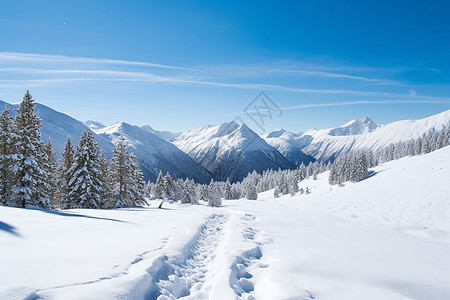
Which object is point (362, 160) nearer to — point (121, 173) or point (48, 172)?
point (121, 173)

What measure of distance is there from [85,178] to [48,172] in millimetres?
4395

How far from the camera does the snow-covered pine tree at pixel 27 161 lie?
20.0 m

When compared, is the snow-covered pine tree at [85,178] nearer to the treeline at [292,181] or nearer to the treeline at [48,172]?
the treeline at [48,172]

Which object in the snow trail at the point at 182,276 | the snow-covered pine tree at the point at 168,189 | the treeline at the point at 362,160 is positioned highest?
the treeline at the point at 362,160

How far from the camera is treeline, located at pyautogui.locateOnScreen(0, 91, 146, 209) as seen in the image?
20266mm

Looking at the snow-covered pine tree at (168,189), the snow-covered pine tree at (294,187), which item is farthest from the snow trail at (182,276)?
the snow-covered pine tree at (294,187)

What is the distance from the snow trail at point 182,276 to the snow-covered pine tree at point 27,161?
20.3 meters

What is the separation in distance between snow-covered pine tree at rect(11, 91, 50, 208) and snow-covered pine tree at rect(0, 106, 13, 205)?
17.9 inches

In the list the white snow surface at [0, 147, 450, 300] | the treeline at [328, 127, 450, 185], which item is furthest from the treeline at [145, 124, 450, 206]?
the white snow surface at [0, 147, 450, 300]

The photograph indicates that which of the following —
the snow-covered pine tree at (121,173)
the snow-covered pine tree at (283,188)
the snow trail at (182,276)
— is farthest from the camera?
the snow-covered pine tree at (283,188)

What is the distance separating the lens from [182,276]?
5.93m

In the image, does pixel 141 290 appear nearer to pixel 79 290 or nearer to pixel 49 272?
pixel 79 290

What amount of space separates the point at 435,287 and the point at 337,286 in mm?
2246

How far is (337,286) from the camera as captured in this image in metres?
5.29
